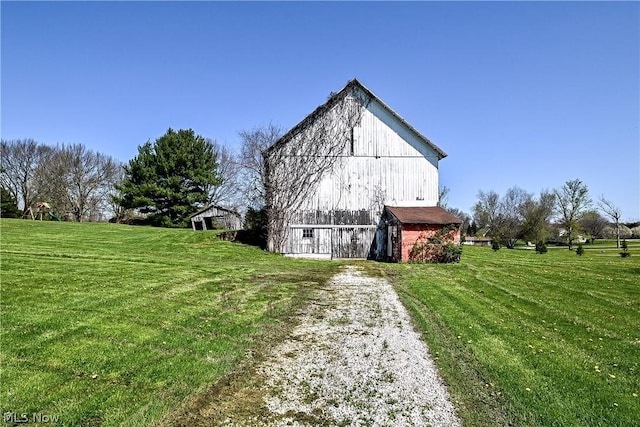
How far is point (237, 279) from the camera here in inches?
549

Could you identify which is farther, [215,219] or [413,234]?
[215,219]

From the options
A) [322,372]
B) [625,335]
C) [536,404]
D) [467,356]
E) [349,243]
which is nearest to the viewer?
[536,404]

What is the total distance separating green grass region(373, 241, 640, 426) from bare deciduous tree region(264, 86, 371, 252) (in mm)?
11621

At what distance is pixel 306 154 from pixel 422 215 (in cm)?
839

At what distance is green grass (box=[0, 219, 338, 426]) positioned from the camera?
15.8 feet

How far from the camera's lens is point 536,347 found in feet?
23.4

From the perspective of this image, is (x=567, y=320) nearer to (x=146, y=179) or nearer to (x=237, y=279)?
(x=237, y=279)

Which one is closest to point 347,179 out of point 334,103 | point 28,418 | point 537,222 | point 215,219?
point 334,103

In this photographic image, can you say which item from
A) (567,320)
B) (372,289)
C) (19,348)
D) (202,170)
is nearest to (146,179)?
(202,170)

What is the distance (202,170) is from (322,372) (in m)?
42.8

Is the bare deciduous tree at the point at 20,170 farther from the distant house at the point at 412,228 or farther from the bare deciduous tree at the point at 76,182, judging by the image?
the distant house at the point at 412,228

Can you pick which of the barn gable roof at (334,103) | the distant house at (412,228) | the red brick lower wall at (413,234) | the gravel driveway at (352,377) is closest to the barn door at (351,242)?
the distant house at (412,228)

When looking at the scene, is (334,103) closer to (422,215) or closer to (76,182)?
(422,215)

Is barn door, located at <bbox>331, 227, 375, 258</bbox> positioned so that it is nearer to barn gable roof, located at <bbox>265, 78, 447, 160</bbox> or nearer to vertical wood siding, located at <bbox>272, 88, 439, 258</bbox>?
vertical wood siding, located at <bbox>272, 88, 439, 258</bbox>
